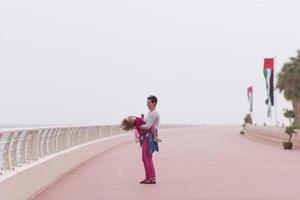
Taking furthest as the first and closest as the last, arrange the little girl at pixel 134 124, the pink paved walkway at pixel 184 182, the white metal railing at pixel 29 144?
the little girl at pixel 134 124 < the pink paved walkway at pixel 184 182 < the white metal railing at pixel 29 144

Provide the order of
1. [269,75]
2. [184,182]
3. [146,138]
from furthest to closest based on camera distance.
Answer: [269,75]
[184,182]
[146,138]

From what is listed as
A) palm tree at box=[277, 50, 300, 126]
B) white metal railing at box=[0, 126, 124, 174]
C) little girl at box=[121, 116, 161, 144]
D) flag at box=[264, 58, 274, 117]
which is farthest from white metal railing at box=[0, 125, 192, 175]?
palm tree at box=[277, 50, 300, 126]

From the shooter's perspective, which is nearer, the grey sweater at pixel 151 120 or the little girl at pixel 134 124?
the little girl at pixel 134 124

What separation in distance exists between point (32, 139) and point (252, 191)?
4.72 meters

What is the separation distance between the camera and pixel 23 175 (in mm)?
14180

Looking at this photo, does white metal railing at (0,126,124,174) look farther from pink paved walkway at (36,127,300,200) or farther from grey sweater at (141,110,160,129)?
grey sweater at (141,110,160,129)

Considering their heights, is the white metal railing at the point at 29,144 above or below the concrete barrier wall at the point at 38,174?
above

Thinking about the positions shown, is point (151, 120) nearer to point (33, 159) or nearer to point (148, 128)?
point (148, 128)

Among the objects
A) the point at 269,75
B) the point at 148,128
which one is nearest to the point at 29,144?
the point at 148,128

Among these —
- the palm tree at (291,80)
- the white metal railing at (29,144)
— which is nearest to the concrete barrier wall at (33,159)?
the white metal railing at (29,144)

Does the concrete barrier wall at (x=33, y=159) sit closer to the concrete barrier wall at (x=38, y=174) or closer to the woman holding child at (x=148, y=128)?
the concrete barrier wall at (x=38, y=174)

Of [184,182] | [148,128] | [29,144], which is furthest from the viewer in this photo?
[184,182]

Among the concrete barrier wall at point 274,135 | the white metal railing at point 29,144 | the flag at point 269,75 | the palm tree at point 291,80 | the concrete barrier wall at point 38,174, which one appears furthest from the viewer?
the palm tree at point 291,80

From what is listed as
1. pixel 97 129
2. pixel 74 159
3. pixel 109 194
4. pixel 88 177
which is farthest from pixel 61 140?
pixel 97 129
